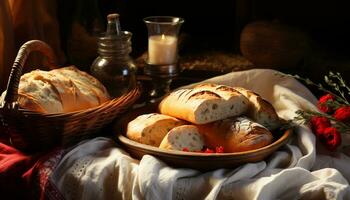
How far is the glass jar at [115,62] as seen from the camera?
119 centimetres

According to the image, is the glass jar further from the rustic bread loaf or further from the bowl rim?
the bowl rim

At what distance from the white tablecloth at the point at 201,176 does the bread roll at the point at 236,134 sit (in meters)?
0.04

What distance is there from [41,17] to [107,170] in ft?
2.21

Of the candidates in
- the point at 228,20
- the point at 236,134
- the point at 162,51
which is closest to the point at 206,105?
the point at 236,134

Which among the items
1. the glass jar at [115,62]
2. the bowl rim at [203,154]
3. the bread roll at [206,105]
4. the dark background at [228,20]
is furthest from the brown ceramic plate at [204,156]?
the dark background at [228,20]

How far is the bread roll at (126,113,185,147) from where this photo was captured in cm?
100

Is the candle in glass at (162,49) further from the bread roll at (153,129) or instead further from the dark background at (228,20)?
the dark background at (228,20)

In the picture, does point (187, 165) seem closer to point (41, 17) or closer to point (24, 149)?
point (24, 149)

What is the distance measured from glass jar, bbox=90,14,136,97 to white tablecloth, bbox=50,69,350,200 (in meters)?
0.20

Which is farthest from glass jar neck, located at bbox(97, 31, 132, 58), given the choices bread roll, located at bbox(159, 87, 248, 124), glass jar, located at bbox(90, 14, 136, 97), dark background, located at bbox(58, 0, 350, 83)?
dark background, located at bbox(58, 0, 350, 83)

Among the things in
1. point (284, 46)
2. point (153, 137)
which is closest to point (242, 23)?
point (284, 46)

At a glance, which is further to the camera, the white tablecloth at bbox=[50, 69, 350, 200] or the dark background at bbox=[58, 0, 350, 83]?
the dark background at bbox=[58, 0, 350, 83]

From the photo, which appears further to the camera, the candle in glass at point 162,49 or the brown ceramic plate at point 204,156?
the candle in glass at point 162,49

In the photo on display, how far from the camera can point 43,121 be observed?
96 cm
